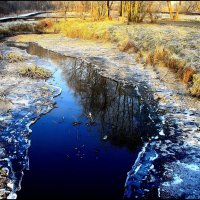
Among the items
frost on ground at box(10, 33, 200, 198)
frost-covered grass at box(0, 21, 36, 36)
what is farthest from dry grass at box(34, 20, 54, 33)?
frost on ground at box(10, 33, 200, 198)

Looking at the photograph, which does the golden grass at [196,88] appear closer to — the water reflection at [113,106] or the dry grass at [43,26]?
the water reflection at [113,106]

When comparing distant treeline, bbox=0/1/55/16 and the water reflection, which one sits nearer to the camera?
the water reflection

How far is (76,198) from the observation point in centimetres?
546

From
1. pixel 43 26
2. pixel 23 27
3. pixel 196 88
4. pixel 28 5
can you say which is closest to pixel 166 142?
pixel 196 88

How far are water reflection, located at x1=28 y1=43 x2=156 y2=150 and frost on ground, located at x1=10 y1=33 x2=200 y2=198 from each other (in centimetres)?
43

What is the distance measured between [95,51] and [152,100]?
1006 centimetres

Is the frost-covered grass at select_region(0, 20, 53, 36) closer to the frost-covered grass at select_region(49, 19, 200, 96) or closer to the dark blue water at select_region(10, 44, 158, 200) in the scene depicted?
the frost-covered grass at select_region(49, 19, 200, 96)

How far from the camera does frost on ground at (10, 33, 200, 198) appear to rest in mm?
5898

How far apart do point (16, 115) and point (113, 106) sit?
10.1 feet

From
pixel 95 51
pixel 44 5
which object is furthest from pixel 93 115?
pixel 44 5

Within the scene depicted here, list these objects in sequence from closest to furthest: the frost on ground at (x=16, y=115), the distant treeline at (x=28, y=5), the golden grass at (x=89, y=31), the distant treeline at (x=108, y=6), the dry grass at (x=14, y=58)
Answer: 1. the frost on ground at (x=16, y=115)
2. the dry grass at (x=14, y=58)
3. the golden grass at (x=89, y=31)
4. the distant treeline at (x=108, y=6)
5. the distant treeline at (x=28, y=5)

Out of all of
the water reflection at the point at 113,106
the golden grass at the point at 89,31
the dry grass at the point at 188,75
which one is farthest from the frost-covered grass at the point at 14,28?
the dry grass at the point at 188,75

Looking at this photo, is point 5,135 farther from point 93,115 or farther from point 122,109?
point 122,109

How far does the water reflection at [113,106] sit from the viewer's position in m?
8.11
